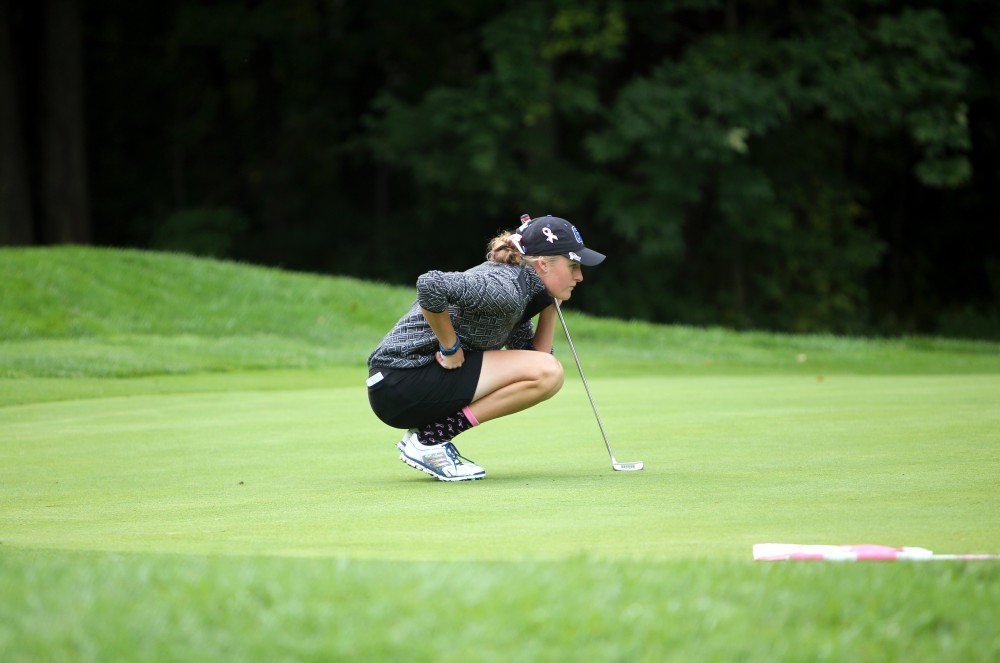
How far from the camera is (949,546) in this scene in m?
3.94

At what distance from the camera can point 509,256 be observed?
19.7ft

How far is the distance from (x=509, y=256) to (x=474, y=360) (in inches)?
20.5

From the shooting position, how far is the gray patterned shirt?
5648mm

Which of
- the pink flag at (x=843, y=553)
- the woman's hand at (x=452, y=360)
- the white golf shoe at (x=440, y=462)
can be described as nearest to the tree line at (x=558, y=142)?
the woman's hand at (x=452, y=360)

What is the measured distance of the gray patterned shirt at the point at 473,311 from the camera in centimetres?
565

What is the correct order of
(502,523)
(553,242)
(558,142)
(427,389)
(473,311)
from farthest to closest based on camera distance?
1. (558,142)
2. (427,389)
3. (553,242)
4. (473,311)
5. (502,523)

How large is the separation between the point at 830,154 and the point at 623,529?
2422cm

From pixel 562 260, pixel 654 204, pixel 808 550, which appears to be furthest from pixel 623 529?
pixel 654 204

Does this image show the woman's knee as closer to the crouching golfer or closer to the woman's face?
the crouching golfer

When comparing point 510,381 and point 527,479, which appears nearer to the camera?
point 527,479

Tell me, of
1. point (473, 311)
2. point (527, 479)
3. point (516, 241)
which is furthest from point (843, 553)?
point (516, 241)

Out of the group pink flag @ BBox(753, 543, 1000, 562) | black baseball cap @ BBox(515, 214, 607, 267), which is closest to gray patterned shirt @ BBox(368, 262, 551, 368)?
black baseball cap @ BBox(515, 214, 607, 267)

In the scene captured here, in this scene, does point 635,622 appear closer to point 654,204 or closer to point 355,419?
point 355,419

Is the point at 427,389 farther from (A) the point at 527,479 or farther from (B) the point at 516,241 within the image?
(B) the point at 516,241
